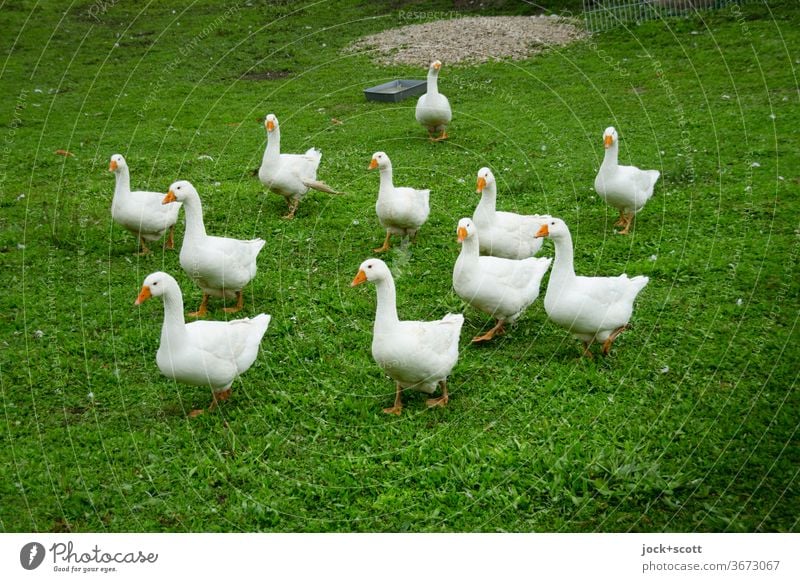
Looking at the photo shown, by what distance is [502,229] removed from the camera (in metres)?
8.95

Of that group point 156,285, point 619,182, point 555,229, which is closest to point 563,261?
point 555,229

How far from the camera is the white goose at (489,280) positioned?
7.71m

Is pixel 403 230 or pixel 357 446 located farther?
pixel 403 230

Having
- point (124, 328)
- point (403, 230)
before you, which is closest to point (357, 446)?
point (124, 328)

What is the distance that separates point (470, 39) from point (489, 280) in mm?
15558

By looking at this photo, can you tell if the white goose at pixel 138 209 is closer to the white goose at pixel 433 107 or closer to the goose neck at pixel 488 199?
the goose neck at pixel 488 199

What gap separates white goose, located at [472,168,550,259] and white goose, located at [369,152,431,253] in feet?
4.05

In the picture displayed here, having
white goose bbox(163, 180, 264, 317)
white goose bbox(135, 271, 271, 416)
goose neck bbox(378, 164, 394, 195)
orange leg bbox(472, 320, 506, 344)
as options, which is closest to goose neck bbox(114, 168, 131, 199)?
white goose bbox(163, 180, 264, 317)

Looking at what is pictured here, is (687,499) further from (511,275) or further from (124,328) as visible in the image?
(124,328)

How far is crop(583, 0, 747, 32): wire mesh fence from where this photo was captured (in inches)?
805

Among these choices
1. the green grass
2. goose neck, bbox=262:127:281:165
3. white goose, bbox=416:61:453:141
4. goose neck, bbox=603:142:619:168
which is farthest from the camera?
white goose, bbox=416:61:453:141

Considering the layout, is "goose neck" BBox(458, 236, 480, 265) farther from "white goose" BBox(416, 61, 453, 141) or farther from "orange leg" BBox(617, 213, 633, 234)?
"white goose" BBox(416, 61, 453, 141)
